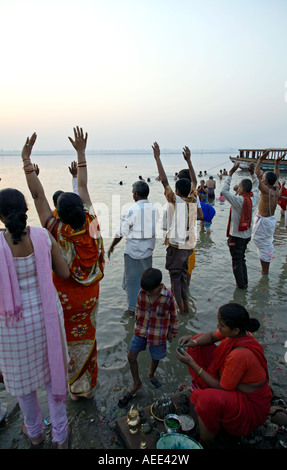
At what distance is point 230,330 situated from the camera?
2.41 metres

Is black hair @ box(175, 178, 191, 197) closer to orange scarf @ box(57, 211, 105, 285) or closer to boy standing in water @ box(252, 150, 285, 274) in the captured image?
orange scarf @ box(57, 211, 105, 285)

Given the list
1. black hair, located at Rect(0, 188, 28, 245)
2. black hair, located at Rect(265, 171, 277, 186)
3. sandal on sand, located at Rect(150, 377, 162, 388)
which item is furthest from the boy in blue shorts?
black hair, located at Rect(265, 171, 277, 186)

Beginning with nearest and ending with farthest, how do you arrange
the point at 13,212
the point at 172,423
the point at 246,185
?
the point at 13,212 < the point at 172,423 < the point at 246,185

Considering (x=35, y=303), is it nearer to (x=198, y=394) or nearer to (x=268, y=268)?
(x=198, y=394)

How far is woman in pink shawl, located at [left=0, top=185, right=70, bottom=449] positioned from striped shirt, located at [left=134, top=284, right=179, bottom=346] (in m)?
0.95

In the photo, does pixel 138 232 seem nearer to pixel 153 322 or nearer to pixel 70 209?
pixel 153 322

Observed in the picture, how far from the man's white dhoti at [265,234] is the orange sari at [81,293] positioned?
434 centimetres

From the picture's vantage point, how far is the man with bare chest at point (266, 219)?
5703 mm

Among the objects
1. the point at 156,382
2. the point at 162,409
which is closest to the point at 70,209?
the point at 162,409

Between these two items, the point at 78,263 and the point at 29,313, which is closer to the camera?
the point at 29,313

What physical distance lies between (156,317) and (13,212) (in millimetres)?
1771

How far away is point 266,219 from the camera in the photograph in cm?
602
